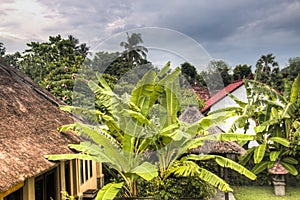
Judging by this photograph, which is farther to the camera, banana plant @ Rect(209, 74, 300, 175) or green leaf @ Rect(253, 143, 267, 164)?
banana plant @ Rect(209, 74, 300, 175)

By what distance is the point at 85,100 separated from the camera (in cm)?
940

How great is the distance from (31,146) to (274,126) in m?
8.22

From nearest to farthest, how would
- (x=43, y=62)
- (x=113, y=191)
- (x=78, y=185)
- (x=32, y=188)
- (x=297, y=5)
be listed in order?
(x=32, y=188) → (x=113, y=191) → (x=78, y=185) → (x=297, y=5) → (x=43, y=62)

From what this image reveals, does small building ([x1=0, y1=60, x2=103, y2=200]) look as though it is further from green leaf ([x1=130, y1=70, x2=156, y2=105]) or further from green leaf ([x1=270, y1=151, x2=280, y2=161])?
green leaf ([x1=270, y1=151, x2=280, y2=161])

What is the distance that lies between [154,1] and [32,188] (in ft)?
A: 16.6

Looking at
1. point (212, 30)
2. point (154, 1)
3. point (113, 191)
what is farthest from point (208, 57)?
point (113, 191)

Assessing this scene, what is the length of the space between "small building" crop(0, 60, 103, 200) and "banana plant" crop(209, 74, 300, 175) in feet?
16.3

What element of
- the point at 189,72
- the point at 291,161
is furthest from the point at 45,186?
the point at 291,161

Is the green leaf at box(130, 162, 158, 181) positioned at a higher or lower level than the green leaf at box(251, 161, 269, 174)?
higher

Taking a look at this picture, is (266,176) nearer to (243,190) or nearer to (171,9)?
(243,190)

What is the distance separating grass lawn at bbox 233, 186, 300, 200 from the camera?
33.6 feet

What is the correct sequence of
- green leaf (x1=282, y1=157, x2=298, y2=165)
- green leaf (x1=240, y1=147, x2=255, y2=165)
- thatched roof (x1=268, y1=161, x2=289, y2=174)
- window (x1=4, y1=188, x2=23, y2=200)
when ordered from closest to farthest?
window (x1=4, y1=188, x2=23, y2=200) → thatched roof (x1=268, y1=161, x2=289, y2=174) → green leaf (x1=282, y1=157, x2=298, y2=165) → green leaf (x1=240, y1=147, x2=255, y2=165)

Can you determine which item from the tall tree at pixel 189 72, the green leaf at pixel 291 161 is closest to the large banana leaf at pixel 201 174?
the tall tree at pixel 189 72

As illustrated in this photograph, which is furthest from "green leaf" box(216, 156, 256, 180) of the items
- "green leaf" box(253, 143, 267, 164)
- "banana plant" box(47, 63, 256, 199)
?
"green leaf" box(253, 143, 267, 164)
